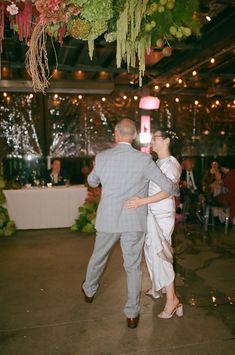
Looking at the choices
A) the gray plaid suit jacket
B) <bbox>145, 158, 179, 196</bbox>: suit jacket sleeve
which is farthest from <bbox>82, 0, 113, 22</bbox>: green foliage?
<bbox>145, 158, 179, 196</bbox>: suit jacket sleeve

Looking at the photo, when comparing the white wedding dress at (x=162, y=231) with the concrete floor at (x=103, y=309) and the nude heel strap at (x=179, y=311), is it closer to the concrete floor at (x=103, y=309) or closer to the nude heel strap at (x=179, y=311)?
the nude heel strap at (x=179, y=311)

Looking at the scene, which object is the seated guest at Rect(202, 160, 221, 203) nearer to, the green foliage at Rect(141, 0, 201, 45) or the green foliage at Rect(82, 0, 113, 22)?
the green foliage at Rect(141, 0, 201, 45)

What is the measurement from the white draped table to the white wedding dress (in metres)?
3.86

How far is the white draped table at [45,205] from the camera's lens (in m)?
6.58

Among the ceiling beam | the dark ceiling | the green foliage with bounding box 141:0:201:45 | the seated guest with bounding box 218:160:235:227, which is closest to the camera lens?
the green foliage with bounding box 141:0:201:45

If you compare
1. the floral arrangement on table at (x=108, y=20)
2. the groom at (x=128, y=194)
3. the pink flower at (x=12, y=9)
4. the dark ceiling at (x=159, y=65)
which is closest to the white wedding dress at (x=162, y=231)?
the groom at (x=128, y=194)

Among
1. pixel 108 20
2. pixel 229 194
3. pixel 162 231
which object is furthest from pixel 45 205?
pixel 108 20

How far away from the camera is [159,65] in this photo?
26.9ft

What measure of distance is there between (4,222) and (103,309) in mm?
3684

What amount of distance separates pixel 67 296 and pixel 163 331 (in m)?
1.18

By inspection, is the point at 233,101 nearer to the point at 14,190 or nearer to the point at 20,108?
the point at 20,108

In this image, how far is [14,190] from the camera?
657 centimetres

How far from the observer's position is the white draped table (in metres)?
6.58

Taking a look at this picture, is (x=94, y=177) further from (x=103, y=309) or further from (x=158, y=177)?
(x=103, y=309)
